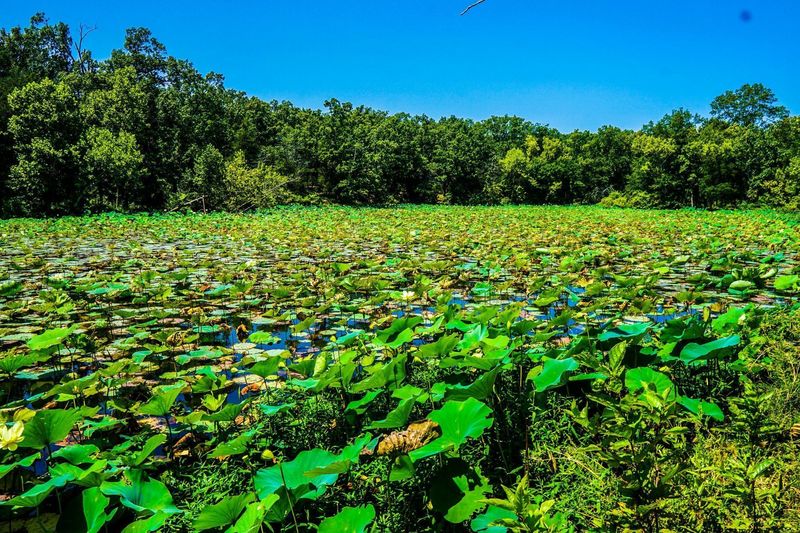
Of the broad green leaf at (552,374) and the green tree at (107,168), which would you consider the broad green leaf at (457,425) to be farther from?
the green tree at (107,168)

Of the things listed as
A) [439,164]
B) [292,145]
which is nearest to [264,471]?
[292,145]

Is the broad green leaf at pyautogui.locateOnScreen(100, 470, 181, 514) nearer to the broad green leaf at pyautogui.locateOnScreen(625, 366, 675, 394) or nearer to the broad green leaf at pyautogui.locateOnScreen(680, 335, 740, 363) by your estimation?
the broad green leaf at pyautogui.locateOnScreen(625, 366, 675, 394)

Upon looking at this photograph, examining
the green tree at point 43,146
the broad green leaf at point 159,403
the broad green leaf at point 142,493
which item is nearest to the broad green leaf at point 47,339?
the broad green leaf at point 159,403

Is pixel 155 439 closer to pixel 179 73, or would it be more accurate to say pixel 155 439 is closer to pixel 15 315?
pixel 15 315

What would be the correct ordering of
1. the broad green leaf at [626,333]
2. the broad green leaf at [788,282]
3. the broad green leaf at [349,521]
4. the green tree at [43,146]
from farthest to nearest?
the green tree at [43,146] < the broad green leaf at [788,282] < the broad green leaf at [626,333] < the broad green leaf at [349,521]

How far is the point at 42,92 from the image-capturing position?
52.0ft

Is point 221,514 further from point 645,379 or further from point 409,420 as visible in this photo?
point 645,379

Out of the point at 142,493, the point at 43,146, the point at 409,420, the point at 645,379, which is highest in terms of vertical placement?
the point at 43,146

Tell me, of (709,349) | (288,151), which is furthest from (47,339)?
(288,151)

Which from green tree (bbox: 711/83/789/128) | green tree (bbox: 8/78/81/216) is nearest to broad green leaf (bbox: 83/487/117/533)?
green tree (bbox: 8/78/81/216)

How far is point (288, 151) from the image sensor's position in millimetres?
26156

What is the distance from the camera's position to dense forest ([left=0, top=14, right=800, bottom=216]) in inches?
655

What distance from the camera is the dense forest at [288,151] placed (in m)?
16.6

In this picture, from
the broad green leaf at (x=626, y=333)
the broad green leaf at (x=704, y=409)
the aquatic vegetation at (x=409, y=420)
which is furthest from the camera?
the broad green leaf at (x=626, y=333)
